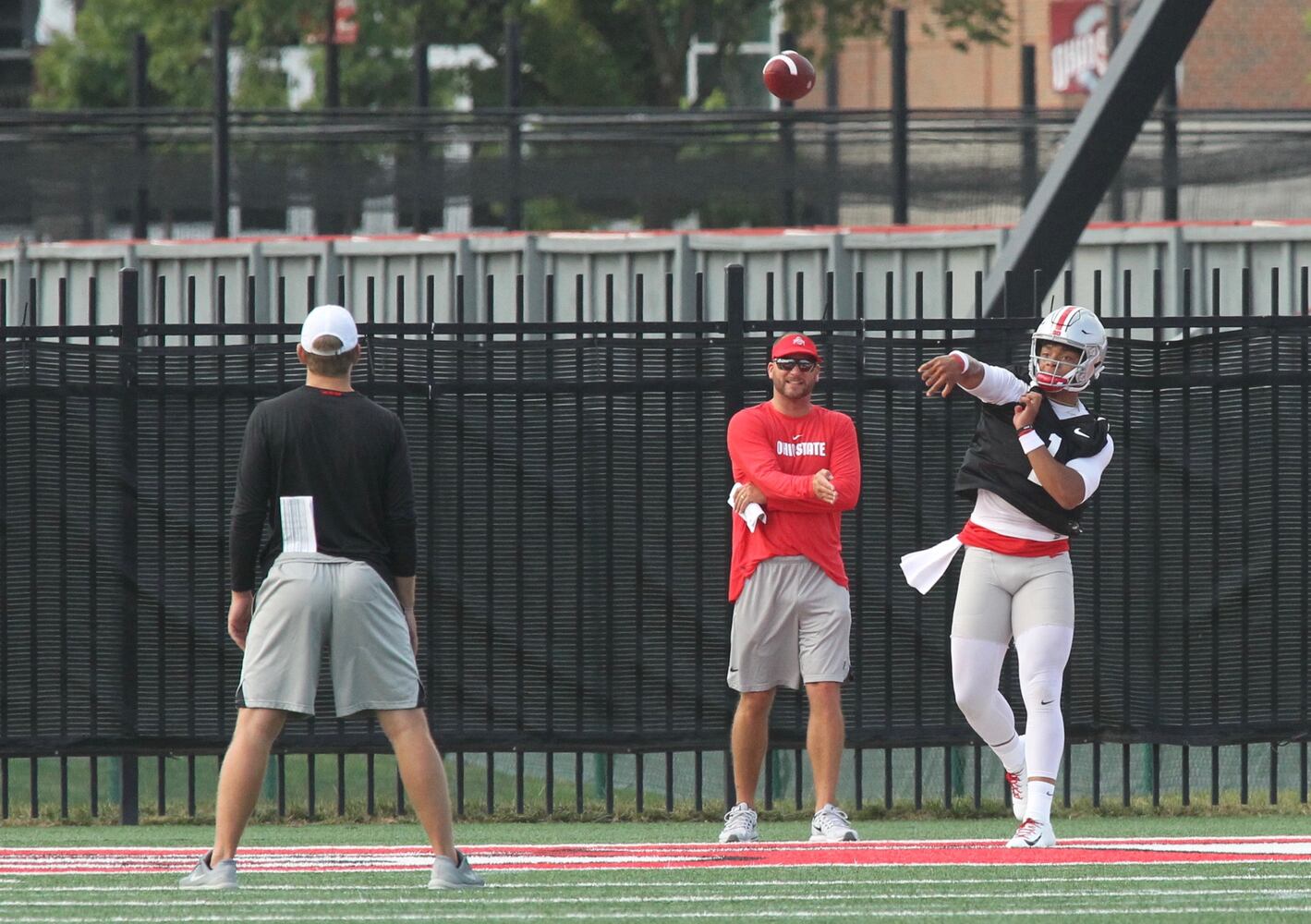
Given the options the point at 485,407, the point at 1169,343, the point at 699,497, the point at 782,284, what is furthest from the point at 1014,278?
the point at 782,284

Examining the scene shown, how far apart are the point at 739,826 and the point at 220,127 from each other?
842 cm

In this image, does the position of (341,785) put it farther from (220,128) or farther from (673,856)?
(220,128)

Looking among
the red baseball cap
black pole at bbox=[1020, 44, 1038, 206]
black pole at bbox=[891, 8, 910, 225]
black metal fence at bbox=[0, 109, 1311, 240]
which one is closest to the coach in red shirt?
the red baseball cap

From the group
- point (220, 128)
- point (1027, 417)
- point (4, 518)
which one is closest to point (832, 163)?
point (220, 128)

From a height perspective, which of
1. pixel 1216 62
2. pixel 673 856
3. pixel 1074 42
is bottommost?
pixel 673 856

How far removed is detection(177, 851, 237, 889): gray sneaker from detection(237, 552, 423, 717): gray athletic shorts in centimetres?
49

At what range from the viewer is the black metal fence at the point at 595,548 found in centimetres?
945

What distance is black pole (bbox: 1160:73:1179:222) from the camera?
16.0 metres

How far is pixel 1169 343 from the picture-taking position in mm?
9422

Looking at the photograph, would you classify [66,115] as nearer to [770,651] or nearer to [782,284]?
[782,284]

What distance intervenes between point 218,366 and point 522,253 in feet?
17.5

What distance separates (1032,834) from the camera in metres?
7.91

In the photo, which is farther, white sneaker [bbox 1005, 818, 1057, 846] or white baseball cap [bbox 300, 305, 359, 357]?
white sneaker [bbox 1005, 818, 1057, 846]

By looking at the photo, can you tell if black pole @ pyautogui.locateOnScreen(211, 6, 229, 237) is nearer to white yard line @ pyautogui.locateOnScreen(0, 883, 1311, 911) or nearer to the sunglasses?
the sunglasses
